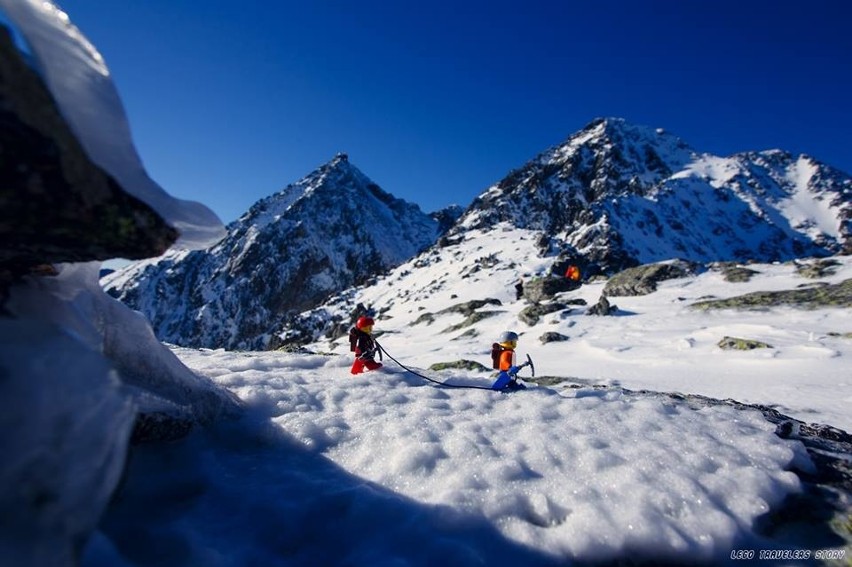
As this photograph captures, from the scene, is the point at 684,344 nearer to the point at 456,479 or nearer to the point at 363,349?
the point at 363,349

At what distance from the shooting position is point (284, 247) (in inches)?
4040

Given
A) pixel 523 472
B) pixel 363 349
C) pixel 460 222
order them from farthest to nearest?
pixel 460 222, pixel 363 349, pixel 523 472

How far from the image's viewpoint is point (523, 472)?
3.59 metres

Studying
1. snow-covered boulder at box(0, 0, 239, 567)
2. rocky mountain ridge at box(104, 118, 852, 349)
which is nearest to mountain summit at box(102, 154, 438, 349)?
rocky mountain ridge at box(104, 118, 852, 349)

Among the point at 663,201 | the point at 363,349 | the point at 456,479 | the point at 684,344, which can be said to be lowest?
the point at 456,479

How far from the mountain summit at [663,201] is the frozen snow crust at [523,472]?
135 ft

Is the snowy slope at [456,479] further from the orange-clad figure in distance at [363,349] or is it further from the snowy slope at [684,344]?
the snowy slope at [684,344]

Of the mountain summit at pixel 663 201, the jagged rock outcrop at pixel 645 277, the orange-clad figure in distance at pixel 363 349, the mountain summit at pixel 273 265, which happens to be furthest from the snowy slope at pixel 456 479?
the mountain summit at pixel 273 265

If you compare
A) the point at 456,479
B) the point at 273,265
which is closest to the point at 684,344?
the point at 456,479

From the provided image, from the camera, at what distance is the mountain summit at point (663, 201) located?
181ft

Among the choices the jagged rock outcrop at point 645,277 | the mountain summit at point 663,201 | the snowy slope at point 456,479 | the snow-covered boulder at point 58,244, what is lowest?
the snowy slope at point 456,479

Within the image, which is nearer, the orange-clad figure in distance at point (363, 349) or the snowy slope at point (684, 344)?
the orange-clad figure in distance at point (363, 349)

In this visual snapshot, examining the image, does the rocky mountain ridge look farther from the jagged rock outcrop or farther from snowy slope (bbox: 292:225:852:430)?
snowy slope (bbox: 292:225:852:430)

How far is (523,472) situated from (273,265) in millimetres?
101935
